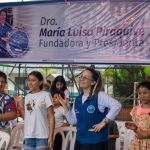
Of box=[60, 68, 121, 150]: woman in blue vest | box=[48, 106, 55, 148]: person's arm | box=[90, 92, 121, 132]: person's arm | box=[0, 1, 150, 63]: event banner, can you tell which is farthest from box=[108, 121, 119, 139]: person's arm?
box=[90, 92, 121, 132]: person's arm

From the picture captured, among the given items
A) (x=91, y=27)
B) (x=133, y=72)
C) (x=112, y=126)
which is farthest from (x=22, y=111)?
(x=133, y=72)

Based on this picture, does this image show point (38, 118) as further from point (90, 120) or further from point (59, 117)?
point (59, 117)

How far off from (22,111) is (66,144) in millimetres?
712

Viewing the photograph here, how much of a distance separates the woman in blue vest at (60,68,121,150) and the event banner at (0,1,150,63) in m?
1.73

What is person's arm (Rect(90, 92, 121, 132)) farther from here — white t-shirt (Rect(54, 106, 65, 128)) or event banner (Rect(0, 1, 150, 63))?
event banner (Rect(0, 1, 150, 63))

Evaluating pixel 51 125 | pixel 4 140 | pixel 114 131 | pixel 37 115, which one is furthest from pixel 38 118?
pixel 114 131

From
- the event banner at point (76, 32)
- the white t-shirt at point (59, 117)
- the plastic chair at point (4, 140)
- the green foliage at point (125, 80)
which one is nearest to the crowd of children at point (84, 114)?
the plastic chair at point (4, 140)

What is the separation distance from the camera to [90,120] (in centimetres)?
357

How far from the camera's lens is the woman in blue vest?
350cm

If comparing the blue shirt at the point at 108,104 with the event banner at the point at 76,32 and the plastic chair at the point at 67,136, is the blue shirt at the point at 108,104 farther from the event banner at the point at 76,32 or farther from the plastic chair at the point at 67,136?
the event banner at the point at 76,32

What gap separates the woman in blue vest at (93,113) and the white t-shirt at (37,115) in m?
0.49

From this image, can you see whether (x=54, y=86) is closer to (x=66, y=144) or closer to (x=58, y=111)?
(x=58, y=111)

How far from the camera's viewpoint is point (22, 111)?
4.27 metres

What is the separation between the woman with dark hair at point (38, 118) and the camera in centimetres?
402
